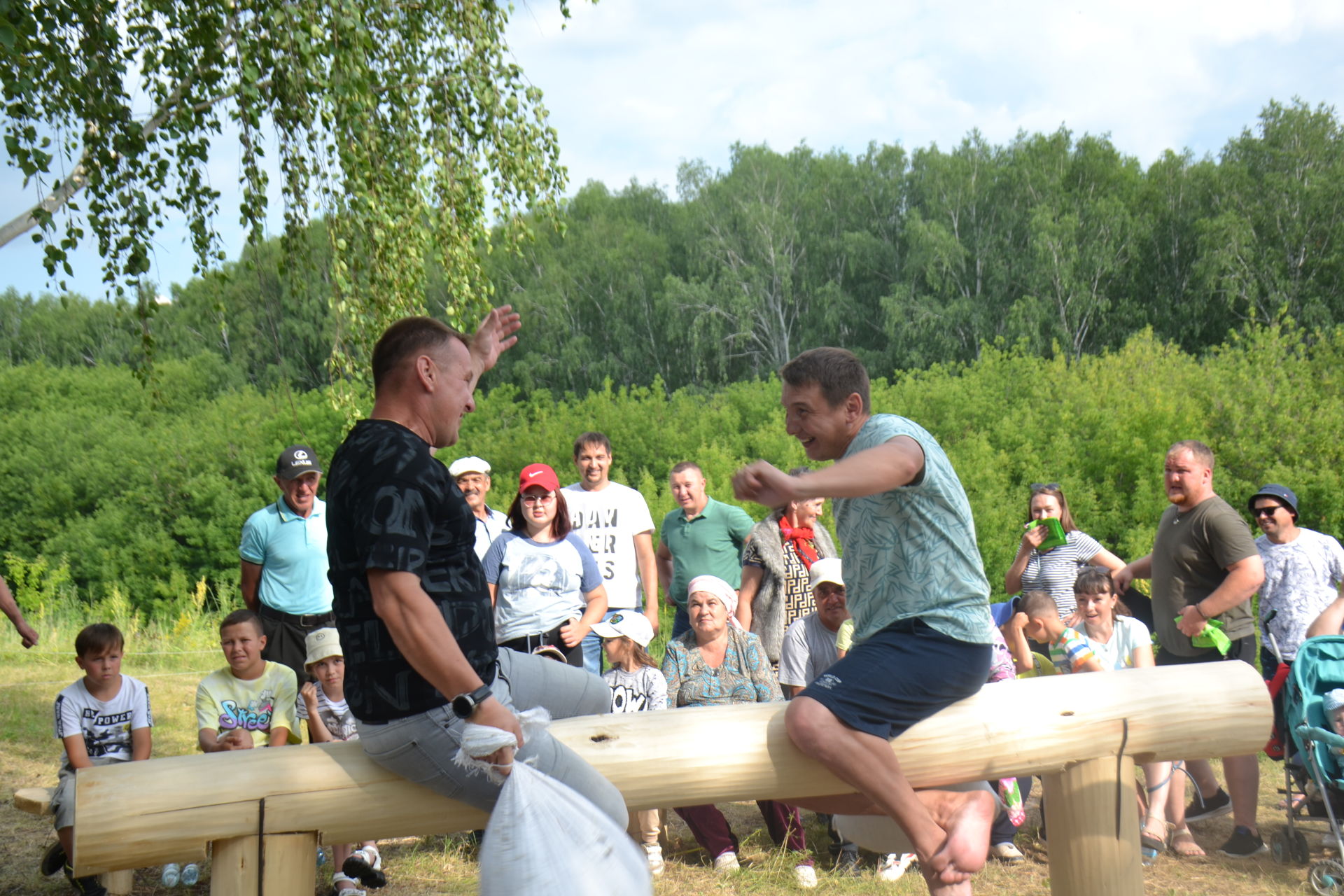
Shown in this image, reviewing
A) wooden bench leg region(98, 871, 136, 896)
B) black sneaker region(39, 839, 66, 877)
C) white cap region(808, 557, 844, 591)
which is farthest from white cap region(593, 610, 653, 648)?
black sneaker region(39, 839, 66, 877)

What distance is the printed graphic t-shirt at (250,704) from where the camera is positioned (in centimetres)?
481

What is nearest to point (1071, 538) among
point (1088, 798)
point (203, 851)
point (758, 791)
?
point (1088, 798)

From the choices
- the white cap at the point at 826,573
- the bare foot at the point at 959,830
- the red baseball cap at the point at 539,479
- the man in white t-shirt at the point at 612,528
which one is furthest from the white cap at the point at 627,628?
the bare foot at the point at 959,830

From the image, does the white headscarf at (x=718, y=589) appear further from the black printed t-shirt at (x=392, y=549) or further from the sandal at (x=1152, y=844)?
the black printed t-shirt at (x=392, y=549)

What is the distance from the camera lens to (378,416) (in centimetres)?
254

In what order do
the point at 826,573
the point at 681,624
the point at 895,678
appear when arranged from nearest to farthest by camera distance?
the point at 895,678 < the point at 826,573 < the point at 681,624

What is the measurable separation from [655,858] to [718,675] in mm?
912

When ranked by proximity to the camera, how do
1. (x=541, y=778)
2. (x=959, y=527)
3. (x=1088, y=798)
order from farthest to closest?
(x=1088, y=798) < (x=959, y=527) < (x=541, y=778)

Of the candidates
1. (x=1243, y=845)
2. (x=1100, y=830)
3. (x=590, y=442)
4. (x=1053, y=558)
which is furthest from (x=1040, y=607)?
(x=590, y=442)

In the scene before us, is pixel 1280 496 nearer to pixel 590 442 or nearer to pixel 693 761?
pixel 590 442

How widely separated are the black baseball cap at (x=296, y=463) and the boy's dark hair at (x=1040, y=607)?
12.9 ft

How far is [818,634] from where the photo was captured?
5555mm

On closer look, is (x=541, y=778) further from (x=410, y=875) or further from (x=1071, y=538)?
(x=1071, y=538)

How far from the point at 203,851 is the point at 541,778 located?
101cm
